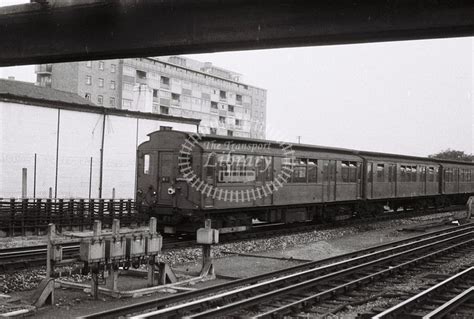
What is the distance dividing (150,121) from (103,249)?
2123cm

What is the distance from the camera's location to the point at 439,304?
28.5ft

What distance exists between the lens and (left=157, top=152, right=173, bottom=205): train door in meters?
16.1

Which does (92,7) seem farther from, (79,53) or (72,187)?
(72,187)

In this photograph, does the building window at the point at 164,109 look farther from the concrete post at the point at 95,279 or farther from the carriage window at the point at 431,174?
the concrete post at the point at 95,279

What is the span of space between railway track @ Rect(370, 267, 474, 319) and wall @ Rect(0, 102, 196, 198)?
1876 cm

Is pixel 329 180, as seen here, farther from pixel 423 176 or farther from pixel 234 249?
pixel 423 176

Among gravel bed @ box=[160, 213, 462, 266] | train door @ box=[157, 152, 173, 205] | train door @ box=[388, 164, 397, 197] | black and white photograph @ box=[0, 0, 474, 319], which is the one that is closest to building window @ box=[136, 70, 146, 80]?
black and white photograph @ box=[0, 0, 474, 319]

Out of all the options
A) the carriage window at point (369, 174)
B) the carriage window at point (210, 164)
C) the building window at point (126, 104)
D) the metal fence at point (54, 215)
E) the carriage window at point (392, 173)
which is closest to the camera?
the carriage window at point (210, 164)

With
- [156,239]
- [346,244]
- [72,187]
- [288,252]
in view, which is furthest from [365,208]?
[156,239]

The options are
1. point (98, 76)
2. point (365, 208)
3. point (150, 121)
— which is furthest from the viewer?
point (98, 76)

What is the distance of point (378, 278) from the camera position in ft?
35.0

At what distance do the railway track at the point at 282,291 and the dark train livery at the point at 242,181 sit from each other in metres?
4.39

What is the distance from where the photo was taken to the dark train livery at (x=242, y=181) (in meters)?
15.5

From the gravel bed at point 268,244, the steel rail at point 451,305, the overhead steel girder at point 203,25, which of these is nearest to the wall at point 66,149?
the gravel bed at point 268,244
